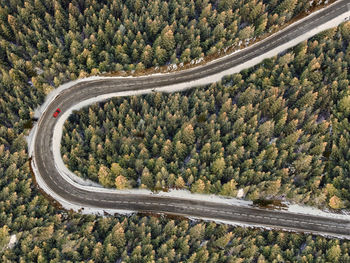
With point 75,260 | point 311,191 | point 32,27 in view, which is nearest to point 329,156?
point 311,191

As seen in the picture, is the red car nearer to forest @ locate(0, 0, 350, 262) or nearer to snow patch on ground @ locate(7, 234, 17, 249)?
forest @ locate(0, 0, 350, 262)

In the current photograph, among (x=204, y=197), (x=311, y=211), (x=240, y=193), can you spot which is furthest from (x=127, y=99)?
(x=311, y=211)

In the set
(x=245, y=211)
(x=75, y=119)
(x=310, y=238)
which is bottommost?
(x=310, y=238)

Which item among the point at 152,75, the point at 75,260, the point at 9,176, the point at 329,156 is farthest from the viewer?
the point at 152,75

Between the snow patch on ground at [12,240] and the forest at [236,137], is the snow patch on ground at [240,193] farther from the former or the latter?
the snow patch on ground at [12,240]

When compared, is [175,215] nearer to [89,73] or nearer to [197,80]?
[197,80]

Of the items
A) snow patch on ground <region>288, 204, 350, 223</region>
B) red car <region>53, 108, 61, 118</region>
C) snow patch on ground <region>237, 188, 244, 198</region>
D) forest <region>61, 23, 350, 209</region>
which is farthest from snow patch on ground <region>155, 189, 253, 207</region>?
red car <region>53, 108, 61, 118</region>
